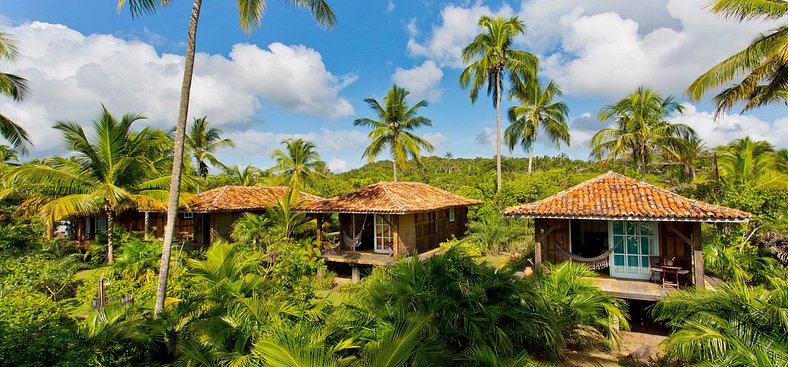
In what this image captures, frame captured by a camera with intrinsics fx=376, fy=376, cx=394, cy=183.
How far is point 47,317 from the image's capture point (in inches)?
225

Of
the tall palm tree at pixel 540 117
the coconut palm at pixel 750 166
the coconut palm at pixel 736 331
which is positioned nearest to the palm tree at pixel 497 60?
the tall palm tree at pixel 540 117

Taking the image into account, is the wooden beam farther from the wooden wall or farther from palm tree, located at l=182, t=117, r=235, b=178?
palm tree, located at l=182, t=117, r=235, b=178

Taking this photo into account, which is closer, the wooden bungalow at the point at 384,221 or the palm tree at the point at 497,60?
the wooden bungalow at the point at 384,221

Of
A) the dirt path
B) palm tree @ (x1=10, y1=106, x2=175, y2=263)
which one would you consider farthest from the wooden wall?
palm tree @ (x1=10, y1=106, x2=175, y2=263)

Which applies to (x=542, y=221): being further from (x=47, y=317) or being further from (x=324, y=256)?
(x=47, y=317)

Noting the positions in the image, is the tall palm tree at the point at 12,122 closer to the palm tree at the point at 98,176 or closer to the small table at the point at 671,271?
the palm tree at the point at 98,176

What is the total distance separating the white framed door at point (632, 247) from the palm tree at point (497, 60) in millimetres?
11285

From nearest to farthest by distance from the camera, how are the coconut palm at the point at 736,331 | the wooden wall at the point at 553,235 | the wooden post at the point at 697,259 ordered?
the coconut palm at the point at 736,331
the wooden post at the point at 697,259
the wooden wall at the point at 553,235

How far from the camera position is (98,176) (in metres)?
14.4

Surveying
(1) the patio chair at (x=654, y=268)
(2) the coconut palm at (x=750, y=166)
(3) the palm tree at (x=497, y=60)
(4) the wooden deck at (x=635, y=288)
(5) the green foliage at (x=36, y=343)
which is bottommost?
(4) the wooden deck at (x=635, y=288)

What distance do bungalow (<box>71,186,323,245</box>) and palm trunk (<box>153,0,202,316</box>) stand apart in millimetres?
10708

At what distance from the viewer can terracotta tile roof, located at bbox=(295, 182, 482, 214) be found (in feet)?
46.2

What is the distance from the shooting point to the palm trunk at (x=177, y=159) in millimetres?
6801

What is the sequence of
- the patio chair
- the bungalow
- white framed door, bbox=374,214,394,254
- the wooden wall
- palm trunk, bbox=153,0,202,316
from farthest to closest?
the bungalow
white framed door, bbox=374,214,394,254
the wooden wall
the patio chair
palm trunk, bbox=153,0,202,316
